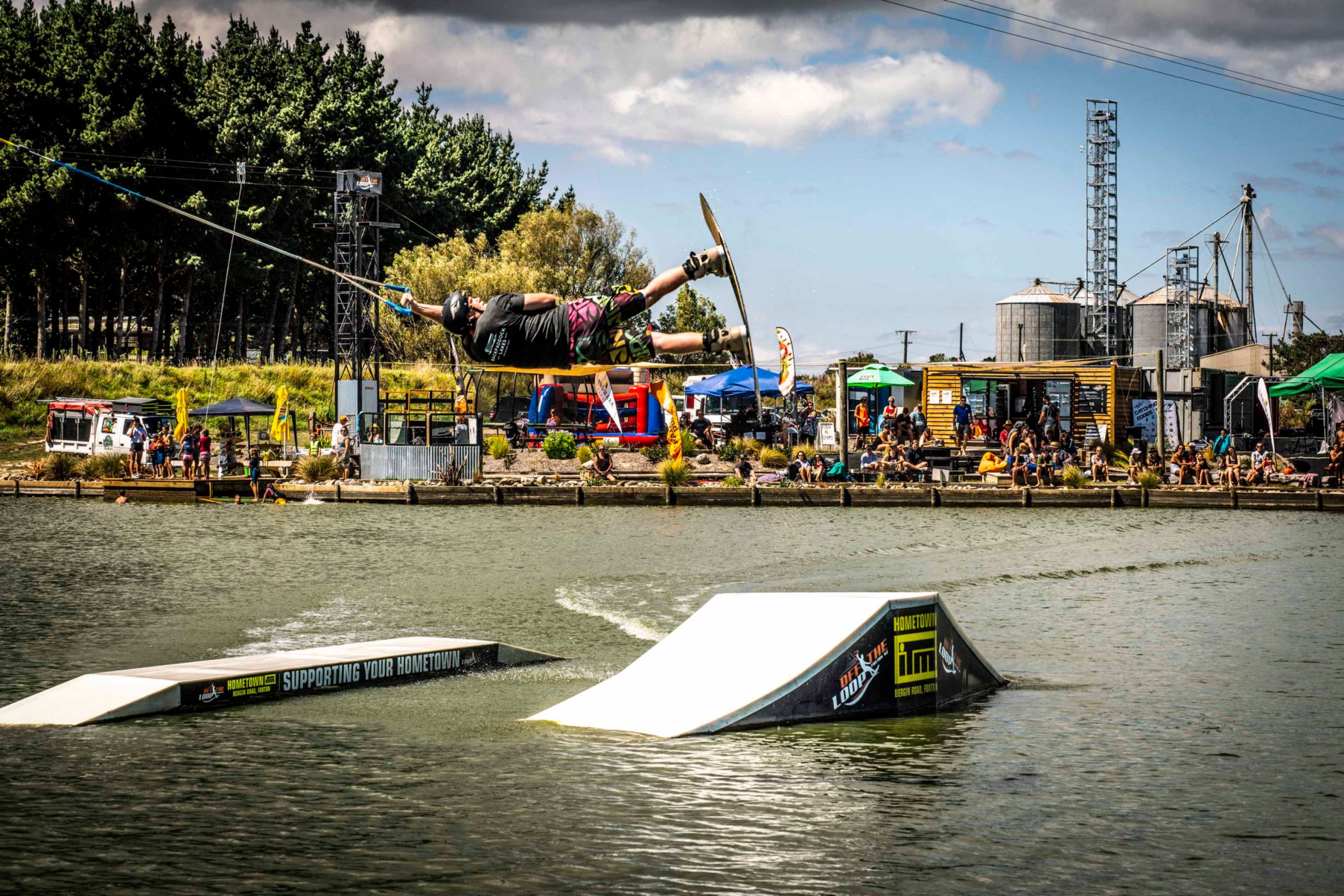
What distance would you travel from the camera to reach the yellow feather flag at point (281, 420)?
160 ft

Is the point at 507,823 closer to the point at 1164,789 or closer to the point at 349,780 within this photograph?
the point at 349,780

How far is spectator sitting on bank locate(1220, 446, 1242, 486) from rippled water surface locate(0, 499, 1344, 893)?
16721mm

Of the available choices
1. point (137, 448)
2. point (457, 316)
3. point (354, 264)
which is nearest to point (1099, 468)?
point (354, 264)

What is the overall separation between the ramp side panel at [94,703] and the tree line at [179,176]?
46.7m

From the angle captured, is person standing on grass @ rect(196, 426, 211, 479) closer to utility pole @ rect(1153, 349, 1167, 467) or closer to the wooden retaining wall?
the wooden retaining wall

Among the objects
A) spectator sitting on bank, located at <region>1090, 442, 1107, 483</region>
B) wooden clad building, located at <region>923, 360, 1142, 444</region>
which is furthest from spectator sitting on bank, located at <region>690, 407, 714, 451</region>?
spectator sitting on bank, located at <region>1090, 442, 1107, 483</region>

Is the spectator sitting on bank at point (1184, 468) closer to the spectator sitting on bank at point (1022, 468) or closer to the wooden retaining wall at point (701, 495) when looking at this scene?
the wooden retaining wall at point (701, 495)

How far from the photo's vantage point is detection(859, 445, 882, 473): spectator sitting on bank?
43.2 metres

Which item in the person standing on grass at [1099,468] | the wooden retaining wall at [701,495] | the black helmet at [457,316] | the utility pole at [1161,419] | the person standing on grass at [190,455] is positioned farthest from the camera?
the person standing on grass at [190,455]

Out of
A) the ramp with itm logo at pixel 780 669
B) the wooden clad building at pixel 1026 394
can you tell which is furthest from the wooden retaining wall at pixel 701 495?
the ramp with itm logo at pixel 780 669

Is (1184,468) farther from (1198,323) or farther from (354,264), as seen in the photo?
(1198,323)

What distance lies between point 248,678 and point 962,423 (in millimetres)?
37895

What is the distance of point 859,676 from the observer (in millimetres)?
12086

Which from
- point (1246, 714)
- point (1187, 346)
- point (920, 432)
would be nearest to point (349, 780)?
point (1246, 714)
